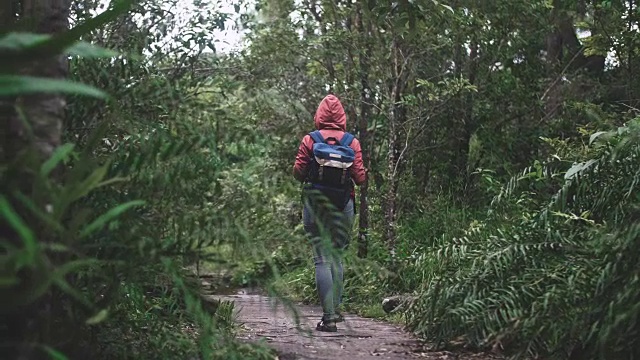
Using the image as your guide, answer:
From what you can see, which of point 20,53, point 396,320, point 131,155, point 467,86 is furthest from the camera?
point 467,86

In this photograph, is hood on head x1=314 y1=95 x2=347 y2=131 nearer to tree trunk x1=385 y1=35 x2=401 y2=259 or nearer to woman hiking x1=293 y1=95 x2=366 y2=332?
woman hiking x1=293 y1=95 x2=366 y2=332

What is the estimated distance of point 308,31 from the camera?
8898 mm

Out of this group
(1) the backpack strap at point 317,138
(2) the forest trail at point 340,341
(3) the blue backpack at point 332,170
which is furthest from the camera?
(1) the backpack strap at point 317,138

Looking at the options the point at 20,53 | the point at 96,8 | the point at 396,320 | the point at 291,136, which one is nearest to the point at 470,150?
the point at 291,136

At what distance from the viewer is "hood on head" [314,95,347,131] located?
18.1 ft

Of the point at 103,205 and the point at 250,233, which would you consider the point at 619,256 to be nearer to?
the point at 250,233

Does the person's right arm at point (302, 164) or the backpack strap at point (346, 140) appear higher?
the backpack strap at point (346, 140)

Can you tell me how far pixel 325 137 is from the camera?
537cm

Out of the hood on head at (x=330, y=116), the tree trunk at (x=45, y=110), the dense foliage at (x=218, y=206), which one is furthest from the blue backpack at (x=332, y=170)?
the tree trunk at (x=45, y=110)

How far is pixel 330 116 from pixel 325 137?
0.23 m

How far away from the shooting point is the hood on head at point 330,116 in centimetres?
552

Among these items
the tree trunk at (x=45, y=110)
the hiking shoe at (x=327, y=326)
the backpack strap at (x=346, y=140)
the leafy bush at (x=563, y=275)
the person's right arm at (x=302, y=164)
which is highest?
the tree trunk at (x=45, y=110)

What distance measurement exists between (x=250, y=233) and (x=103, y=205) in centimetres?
45

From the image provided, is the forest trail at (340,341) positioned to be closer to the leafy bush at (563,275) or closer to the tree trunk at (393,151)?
the leafy bush at (563,275)
